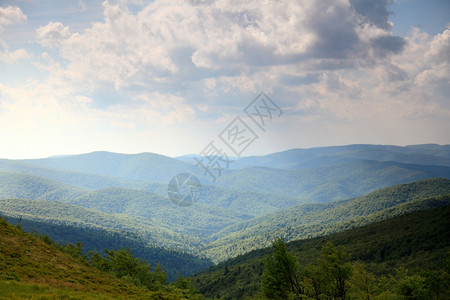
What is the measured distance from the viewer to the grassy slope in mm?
23992

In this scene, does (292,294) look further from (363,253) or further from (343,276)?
A: (363,253)

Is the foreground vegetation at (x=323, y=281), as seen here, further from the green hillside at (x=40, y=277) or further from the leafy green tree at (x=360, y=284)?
the green hillside at (x=40, y=277)

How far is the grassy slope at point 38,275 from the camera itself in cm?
2399

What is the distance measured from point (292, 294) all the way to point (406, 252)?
16555cm

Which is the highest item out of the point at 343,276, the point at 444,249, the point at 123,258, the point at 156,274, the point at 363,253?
the point at 343,276

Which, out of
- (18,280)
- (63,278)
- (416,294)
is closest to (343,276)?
(416,294)

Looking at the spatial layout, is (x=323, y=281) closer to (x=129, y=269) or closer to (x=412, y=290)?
(x=412, y=290)

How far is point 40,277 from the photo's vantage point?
30.6m

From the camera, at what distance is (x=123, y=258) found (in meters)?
83.4

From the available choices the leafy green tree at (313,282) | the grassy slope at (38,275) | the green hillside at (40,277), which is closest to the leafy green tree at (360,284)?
the leafy green tree at (313,282)

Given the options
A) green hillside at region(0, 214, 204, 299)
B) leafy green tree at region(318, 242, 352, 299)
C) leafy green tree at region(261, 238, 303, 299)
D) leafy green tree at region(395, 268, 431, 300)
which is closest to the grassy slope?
green hillside at region(0, 214, 204, 299)

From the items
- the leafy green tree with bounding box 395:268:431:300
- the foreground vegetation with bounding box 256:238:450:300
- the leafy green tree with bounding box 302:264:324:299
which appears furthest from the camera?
the leafy green tree with bounding box 302:264:324:299

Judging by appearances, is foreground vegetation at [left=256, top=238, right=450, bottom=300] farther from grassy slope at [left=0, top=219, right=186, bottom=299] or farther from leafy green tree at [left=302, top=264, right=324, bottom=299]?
grassy slope at [left=0, top=219, right=186, bottom=299]

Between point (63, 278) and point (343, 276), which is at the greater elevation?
point (63, 278)
